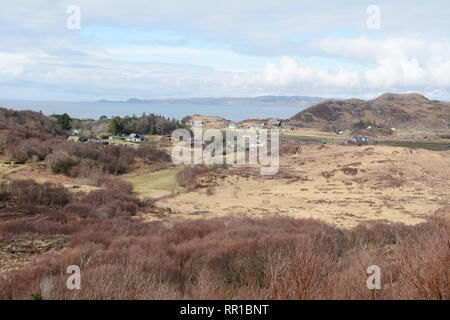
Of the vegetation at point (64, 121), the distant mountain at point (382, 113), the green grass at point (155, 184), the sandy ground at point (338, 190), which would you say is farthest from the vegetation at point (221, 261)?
the distant mountain at point (382, 113)

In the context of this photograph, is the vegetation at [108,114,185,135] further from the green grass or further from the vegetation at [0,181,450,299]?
the vegetation at [0,181,450,299]

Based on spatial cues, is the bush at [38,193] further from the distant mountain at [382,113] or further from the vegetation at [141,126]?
the distant mountain at [382,113]

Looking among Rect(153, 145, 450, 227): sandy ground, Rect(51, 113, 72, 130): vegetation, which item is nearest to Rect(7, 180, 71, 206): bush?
Rect(153, 145, 450, 227): sandy ground

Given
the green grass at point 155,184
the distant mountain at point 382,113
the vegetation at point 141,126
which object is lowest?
the green grass at point 155,184

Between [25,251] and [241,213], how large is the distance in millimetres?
13386

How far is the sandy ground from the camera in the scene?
22.8 m

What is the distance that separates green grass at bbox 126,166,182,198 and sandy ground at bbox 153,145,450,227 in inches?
103

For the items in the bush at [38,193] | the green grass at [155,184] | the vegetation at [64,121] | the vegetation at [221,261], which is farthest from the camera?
the vegetation at [64,121]

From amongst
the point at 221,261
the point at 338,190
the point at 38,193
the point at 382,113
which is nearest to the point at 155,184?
the point at 38,193

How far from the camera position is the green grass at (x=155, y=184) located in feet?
99.7

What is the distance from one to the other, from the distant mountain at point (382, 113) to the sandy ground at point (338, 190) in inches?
3563

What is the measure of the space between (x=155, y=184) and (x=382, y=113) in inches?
5291

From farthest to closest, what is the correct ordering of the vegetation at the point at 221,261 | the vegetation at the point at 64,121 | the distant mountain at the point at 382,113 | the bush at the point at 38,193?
the distant mountain at the point at 382,113 < the vegetation at the point at 64,121 < the bush at the point at 38,193 < the vegetation at the point at 221,261

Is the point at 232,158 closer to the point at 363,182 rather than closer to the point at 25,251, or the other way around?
the point at 363,182
